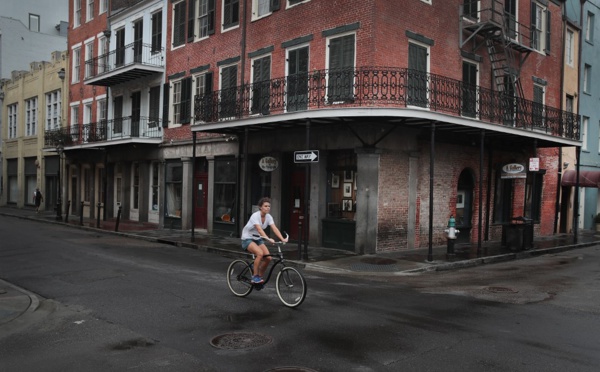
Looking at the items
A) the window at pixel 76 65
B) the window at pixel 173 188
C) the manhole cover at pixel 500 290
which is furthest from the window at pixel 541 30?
the window at pixel 76 65

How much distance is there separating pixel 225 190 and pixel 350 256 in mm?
7359

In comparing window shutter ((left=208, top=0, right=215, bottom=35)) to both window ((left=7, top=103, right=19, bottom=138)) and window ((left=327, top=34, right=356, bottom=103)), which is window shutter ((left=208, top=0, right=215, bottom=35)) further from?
window ((left=7, top=103, right=19, bottom=138))

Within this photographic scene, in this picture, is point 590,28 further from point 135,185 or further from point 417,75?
point 135,185

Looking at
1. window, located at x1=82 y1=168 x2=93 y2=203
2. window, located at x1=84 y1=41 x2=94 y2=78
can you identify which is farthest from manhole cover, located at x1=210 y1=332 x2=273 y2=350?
window, located at x1=84 y1=41 x2=94 y2=78

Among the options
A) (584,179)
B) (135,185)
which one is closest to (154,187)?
(135,185)

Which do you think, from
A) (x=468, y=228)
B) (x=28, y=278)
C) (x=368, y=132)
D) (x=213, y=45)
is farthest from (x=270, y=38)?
(x=28, y=278)

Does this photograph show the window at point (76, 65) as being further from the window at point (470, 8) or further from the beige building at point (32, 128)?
the window at point (470, 8)

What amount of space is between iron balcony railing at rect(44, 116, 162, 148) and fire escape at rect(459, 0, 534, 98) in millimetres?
13634

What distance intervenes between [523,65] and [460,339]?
16784 mm

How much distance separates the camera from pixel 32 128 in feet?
115

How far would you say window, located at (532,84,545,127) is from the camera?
18.5 m

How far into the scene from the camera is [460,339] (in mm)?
6312

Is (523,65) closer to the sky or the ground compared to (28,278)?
closer to the sky

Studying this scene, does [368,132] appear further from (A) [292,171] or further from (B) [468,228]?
(B) [468,228]
